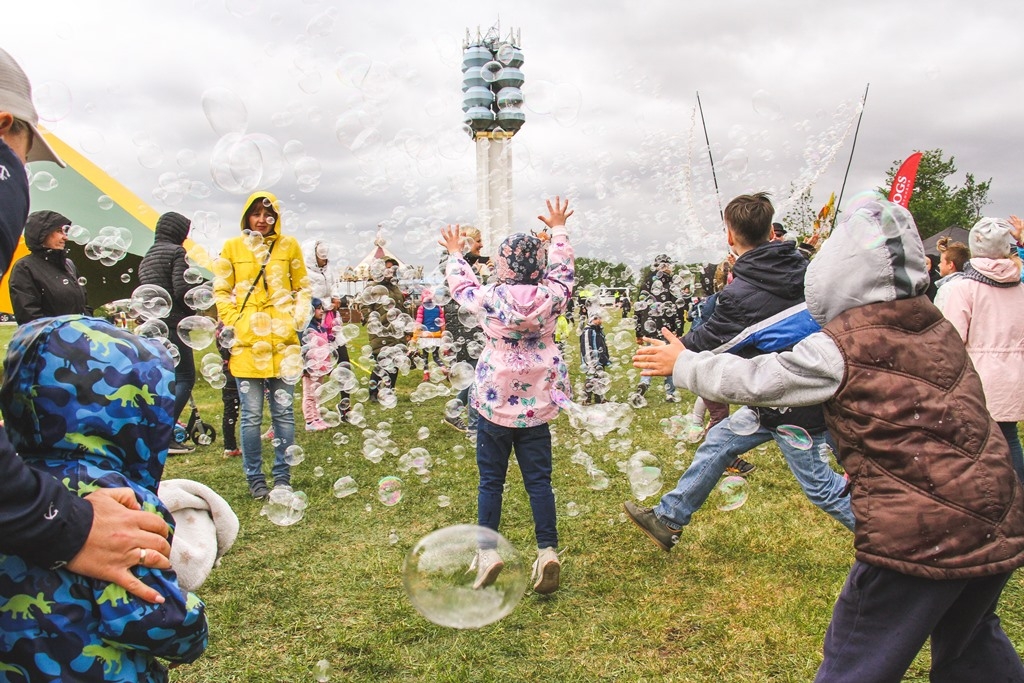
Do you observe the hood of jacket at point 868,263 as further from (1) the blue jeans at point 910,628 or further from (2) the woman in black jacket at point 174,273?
(2) the woman in black jacket at point 174,273

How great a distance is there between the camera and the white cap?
1.34 meters

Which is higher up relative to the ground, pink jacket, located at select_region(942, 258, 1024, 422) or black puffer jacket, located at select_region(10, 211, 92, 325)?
black puffer jacket, located at select_region(10, 211, 92, 325)

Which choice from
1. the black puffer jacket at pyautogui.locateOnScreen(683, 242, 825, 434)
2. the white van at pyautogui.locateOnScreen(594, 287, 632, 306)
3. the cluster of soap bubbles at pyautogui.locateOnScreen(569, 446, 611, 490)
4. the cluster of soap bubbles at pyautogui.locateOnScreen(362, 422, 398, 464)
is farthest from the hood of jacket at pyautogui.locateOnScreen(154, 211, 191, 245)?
the black puffer jacket at pyautogui.locateOnScreen(683, 242, 825, 434)

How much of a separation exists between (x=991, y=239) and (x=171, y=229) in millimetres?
5943

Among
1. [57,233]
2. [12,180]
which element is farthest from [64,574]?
[57,233]

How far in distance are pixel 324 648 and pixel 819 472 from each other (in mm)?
2651

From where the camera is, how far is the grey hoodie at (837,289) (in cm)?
203

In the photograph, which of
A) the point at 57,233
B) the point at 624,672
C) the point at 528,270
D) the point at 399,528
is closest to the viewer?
the point at 624,672

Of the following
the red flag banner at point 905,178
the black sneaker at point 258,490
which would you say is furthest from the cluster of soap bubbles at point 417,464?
the red flag banner at point 905,178

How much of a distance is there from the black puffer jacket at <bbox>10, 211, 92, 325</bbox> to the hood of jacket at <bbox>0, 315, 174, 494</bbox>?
13.7ft

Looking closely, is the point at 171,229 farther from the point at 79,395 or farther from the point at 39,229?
the point at 79,395

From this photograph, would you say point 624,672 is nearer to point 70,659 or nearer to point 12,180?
point 70,659

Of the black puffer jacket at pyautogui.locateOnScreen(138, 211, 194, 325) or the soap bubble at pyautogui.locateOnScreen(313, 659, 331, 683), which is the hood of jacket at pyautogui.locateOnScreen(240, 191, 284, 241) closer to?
the black puffer jacket at pyautogui.locateOnScreen(138, 211, 194, 325)

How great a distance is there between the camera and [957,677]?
2115 millimetres
